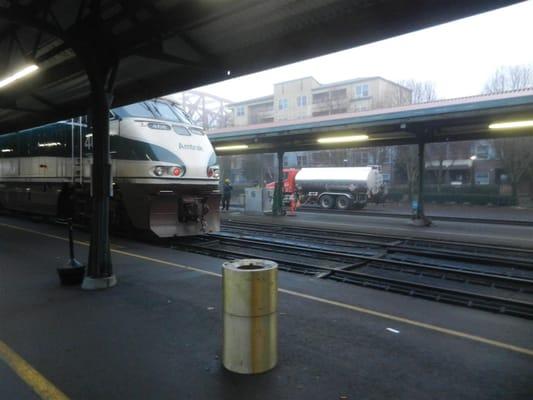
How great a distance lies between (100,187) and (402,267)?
6.10 meters

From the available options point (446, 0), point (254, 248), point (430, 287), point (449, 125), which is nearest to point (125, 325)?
point (430, 287)

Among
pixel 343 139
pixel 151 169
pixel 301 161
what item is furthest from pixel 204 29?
pixel 301 161

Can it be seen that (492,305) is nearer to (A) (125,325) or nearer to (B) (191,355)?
(B) (191,355)

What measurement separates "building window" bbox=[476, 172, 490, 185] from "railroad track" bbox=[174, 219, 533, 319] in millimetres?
37006

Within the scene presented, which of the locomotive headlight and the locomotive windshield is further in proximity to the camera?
the locomotive windshield

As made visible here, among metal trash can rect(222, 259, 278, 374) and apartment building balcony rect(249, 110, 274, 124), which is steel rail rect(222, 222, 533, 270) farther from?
apartment building balcony rect(249, 110, 274, 124)

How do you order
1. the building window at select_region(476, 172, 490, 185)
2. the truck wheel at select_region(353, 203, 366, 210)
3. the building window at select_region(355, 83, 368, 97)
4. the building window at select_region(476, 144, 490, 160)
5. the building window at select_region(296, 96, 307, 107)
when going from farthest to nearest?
the building window at select_region(296, 96, 307, 107) → the building window at select_region(355, 83, 368, 97) → the building window at select_region(476, 172, 490, 185) → the building window at select_region(476, 144, 490, 160) → the truck wheel at select_region(353, 203, 366, 210)

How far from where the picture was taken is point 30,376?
3.81 meters

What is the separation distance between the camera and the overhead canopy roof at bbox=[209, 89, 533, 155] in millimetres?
13633

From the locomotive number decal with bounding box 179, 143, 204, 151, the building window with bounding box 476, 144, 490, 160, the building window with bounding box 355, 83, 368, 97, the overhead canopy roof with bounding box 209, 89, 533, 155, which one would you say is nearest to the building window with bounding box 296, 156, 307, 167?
the building window with bounding box 355, 83, 368, 97

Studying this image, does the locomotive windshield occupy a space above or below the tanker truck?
above

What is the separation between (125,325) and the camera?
5.12 metres

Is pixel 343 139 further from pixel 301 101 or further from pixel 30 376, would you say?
pixel 301 101

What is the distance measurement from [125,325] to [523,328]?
4.90 metres
